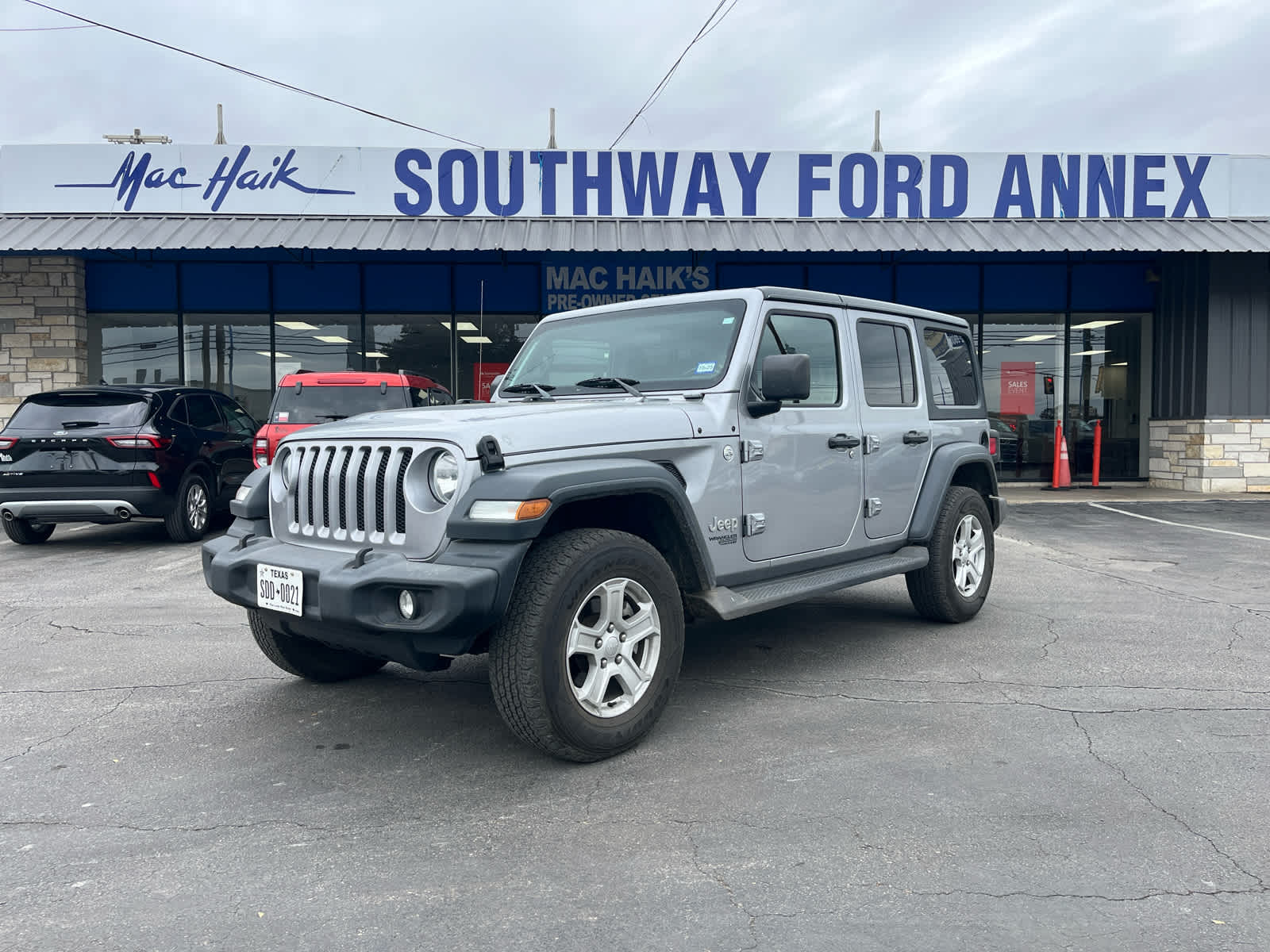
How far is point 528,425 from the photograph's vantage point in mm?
3500

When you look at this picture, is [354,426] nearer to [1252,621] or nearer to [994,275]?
[1252,621]

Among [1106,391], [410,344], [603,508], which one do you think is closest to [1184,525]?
[1106,391]

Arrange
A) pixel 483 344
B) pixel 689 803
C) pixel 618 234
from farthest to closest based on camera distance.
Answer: pixel 483 344 → pixel 618 234 → pixel 689 803

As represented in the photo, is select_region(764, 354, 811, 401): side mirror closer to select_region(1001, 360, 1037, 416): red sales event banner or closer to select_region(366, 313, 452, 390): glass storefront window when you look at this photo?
select_region(366, 313, 452, 390): glass storefront window

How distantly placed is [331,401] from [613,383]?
6.31 metres

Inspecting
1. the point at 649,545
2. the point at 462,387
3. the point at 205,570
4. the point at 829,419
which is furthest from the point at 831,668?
the point at 462,387

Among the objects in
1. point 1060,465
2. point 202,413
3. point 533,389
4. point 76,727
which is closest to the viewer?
point 76,727

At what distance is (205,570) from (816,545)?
288cm

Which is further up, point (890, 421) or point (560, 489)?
point (890, 421)

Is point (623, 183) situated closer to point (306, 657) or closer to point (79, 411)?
point (79, 411)

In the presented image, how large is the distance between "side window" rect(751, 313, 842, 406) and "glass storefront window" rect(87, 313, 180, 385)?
46.0 ft

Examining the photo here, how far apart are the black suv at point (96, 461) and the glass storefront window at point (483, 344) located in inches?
259

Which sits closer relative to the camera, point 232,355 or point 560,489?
point 560,489

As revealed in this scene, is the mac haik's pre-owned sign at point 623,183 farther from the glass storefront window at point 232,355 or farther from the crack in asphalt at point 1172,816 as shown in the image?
the crack in asphalt at point 1172,816
